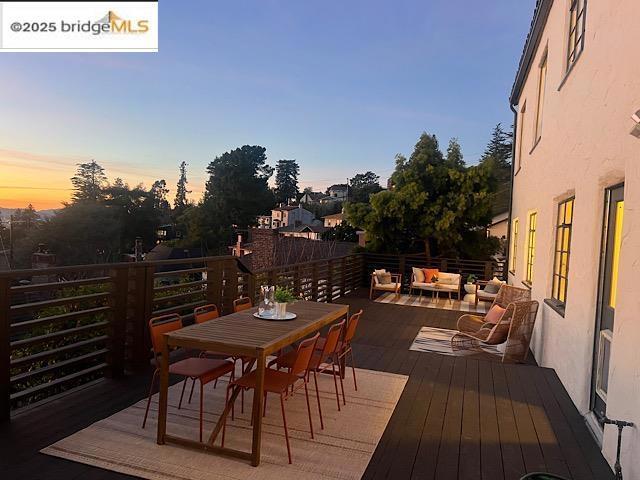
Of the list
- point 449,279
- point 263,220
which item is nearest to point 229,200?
point 263,220

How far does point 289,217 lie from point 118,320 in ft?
147

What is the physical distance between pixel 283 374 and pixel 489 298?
807cm

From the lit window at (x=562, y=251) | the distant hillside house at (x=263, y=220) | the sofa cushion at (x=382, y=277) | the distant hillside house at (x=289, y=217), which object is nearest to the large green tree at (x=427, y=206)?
the sofa cushion at (x=382, y=277)

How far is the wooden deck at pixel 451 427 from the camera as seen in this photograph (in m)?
2.80

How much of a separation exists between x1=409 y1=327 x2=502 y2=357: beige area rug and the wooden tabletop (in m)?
2.68

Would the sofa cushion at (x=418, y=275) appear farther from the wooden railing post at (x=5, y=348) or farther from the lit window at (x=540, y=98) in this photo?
the wooden railing post at (x=5, y=348)

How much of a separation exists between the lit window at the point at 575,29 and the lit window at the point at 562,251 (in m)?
1.60

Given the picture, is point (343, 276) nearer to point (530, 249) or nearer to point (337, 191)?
point (530, 249)

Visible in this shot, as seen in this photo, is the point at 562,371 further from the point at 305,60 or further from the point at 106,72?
the point at 106,72

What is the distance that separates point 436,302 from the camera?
36.3 ft

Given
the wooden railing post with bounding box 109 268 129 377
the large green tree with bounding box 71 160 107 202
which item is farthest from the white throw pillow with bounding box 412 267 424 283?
the large green tree with bounding box 71 160 107 202

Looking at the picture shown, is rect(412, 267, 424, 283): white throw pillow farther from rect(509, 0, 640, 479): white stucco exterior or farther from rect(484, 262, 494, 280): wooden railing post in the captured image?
rect(509, 0, 640, 479): white stucco exterior

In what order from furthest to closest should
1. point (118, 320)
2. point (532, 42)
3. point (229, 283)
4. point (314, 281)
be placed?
point (314, 281) → point (532, 42) → point (229, 283) → point (118, 320)

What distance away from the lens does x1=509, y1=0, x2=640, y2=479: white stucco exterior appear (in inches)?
104
